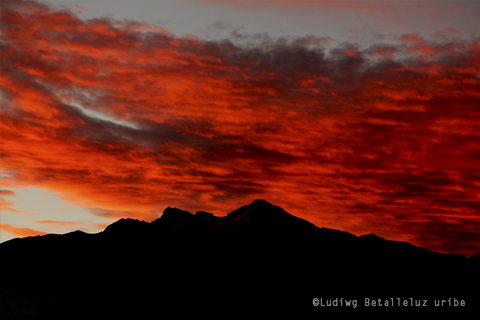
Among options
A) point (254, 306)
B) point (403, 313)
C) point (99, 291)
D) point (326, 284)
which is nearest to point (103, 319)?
point (99, 291)

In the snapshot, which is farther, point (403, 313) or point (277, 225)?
point (277, 225)

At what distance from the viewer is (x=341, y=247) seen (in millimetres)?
195625

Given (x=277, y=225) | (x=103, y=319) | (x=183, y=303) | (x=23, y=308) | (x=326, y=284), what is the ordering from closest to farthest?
(x=23, y=308) → (x=103, y=319) → (x=183, y=303) → (x=326, y=284) → (x=277, y=225)

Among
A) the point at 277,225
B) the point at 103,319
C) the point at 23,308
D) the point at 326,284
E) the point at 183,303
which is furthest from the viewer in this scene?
the point at 277,225

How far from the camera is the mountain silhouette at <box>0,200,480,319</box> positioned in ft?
472

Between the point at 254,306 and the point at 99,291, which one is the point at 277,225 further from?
the point at 99,291

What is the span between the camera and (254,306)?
484ft

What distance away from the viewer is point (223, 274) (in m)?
165

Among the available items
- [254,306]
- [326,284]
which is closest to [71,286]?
[254,306]

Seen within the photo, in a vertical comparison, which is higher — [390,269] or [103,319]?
[390,269]

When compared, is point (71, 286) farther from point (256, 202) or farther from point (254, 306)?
point (256, 202)

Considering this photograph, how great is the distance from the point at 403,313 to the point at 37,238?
5945 inches

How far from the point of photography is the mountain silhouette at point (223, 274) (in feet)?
472

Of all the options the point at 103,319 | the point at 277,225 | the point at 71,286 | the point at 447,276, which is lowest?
the point at 103,319
